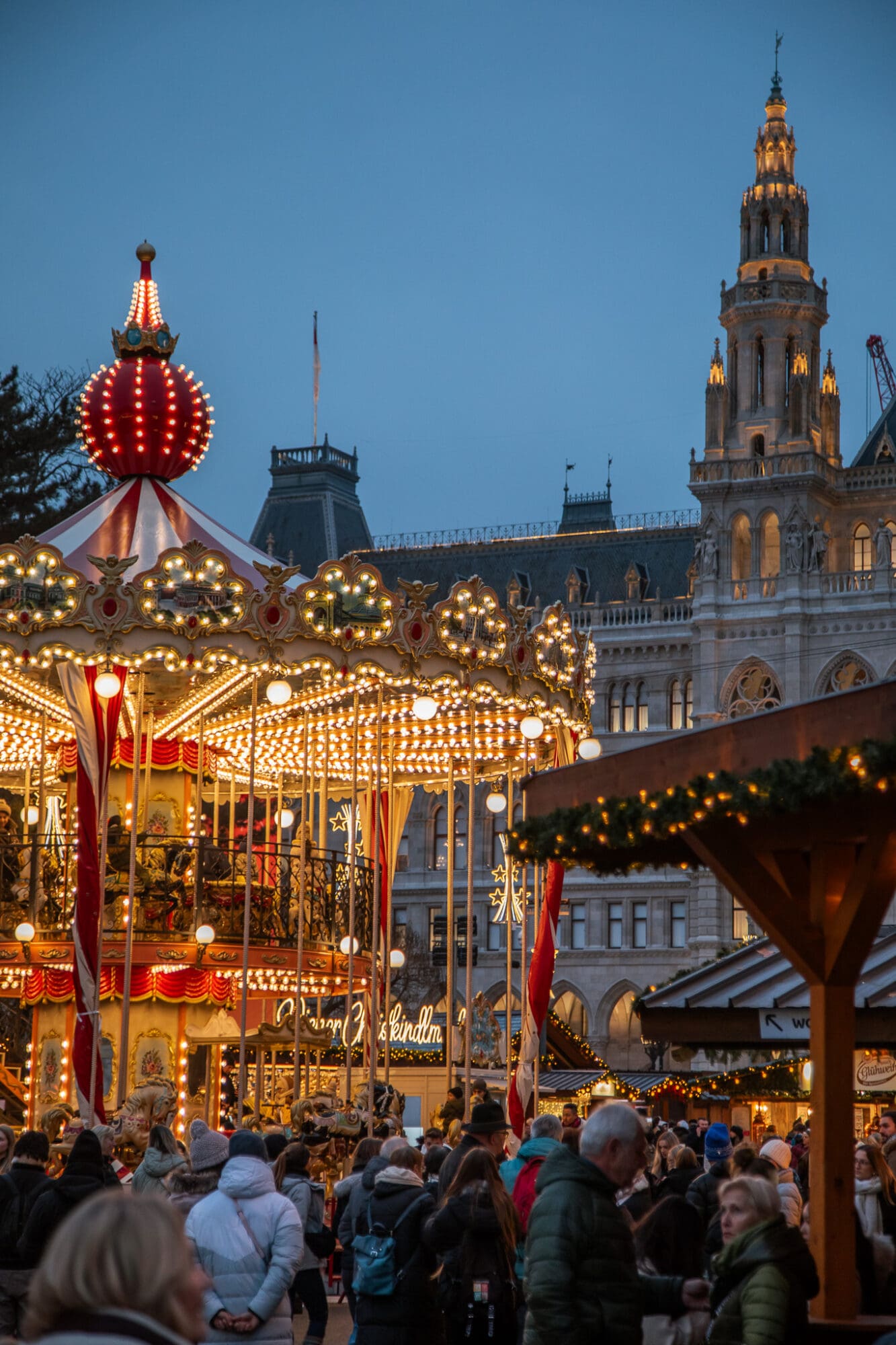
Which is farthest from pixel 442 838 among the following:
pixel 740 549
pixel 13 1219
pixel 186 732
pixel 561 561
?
pixel 13 1219

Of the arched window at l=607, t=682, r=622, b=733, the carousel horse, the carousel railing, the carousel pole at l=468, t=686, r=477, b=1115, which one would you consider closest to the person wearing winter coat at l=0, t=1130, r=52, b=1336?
the carousel horse

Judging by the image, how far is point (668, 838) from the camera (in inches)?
300

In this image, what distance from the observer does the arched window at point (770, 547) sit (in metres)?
53.1

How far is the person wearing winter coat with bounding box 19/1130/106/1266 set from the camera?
7.28 m

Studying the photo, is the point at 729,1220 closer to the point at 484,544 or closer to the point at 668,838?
the point at 668,838

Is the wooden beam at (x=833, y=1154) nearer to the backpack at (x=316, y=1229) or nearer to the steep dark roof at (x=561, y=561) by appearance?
the backpack at (x=316, y=1229)

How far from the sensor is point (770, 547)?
53375 millimetres

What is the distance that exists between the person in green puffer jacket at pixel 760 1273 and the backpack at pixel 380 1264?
1.88m

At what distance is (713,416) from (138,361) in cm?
3795

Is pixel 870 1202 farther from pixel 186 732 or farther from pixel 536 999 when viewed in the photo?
pixel 186 732

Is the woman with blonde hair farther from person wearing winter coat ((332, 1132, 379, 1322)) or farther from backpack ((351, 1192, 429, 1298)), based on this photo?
person wearing winter coat ((332, 1132, 379, 1322))

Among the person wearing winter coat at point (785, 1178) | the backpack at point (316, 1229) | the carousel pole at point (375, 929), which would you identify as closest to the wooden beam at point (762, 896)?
the person wearing winter coat at point (785, 1178)

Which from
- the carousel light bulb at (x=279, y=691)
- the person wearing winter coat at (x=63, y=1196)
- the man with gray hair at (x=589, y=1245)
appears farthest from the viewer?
the carousel light bulb at (x=279, y=691)

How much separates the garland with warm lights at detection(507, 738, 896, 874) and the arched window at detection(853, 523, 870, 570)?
47.1m
